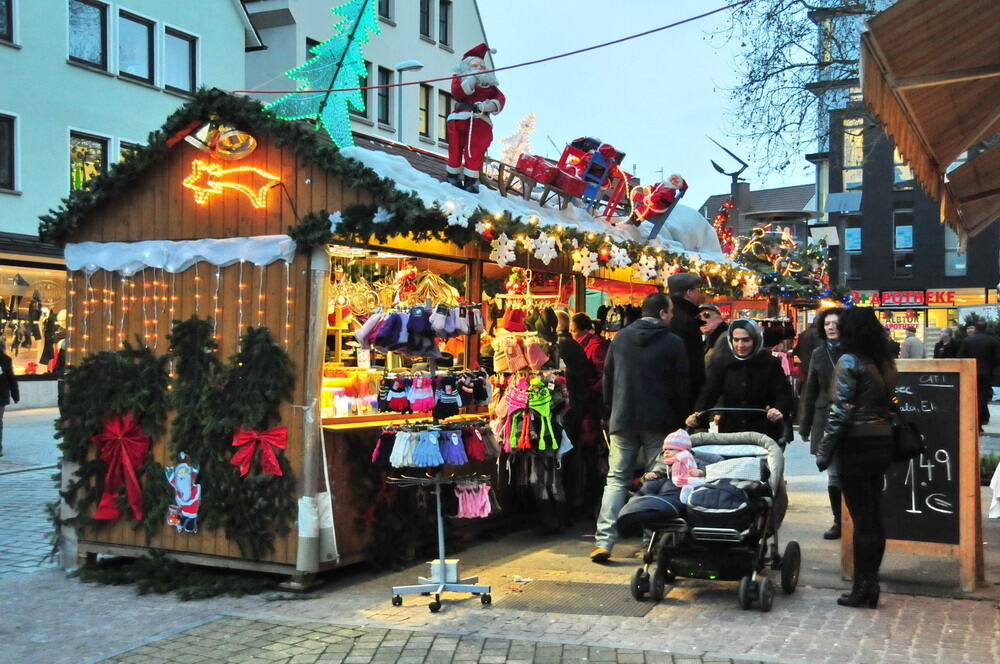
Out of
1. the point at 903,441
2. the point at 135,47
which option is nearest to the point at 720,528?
the point at 903,441

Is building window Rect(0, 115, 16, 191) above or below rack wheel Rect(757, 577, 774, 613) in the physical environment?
above

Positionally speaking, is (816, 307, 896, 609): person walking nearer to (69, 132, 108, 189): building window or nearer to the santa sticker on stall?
the santa sticker on stall

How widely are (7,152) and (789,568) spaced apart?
19.9 meters

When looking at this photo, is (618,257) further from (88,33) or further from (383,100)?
(383,100)

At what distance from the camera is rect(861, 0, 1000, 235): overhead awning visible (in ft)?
17.1

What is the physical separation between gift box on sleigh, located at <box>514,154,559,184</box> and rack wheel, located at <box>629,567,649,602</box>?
3.82 metres

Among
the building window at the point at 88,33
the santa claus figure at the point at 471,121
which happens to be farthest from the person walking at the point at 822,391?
the building window at the point at 88,33

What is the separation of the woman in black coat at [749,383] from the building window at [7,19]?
19.0 m

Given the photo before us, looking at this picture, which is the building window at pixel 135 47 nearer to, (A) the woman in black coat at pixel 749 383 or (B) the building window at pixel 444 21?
(B) the building window at pixel 444 21

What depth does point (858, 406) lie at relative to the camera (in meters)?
5.75

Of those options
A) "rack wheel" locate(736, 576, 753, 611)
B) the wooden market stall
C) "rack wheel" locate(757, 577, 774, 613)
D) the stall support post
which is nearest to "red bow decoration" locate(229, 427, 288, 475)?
the wooden market stall

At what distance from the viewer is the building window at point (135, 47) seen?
76.9 ft

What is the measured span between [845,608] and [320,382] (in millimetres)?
3548

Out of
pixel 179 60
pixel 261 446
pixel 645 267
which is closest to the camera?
pixel 261 446
